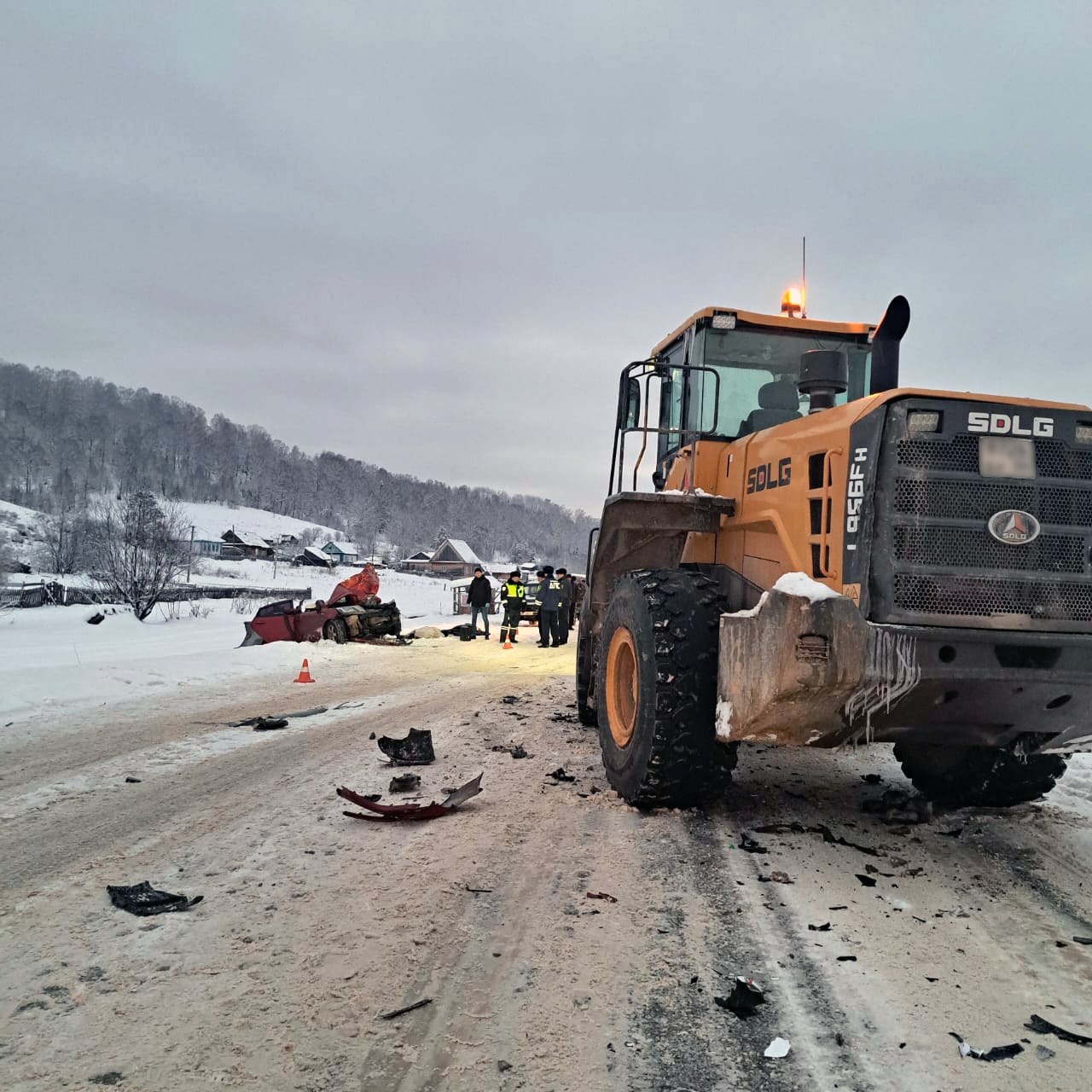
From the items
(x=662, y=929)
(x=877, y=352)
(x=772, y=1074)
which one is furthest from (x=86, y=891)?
(x=877, y=352)

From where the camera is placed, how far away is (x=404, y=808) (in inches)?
165

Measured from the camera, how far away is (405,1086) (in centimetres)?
202

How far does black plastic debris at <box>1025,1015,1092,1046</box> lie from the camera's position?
233 cm

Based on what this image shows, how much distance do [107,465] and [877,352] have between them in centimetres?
13471

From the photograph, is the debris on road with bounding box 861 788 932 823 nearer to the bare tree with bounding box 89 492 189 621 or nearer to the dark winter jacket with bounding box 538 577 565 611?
the dark winter jacket with bounding box 538 577 565 611

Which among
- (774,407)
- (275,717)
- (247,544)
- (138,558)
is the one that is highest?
(247,544)

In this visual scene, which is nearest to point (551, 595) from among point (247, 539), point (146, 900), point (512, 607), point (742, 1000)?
point (512, 607)

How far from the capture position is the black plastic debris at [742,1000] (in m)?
2.42

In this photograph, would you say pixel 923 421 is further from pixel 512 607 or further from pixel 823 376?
pixel 512 607

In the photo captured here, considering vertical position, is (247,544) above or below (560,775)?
above

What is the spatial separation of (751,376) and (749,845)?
3280mm

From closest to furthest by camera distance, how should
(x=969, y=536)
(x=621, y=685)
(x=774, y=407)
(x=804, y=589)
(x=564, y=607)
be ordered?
(x=804, y=589) < (x=969, y=536) < (x=621, y=685) < (x=774, y=407) < (x=564, y=607)

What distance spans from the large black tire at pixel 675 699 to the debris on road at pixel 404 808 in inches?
38.1

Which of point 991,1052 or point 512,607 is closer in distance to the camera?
point 991,1052
